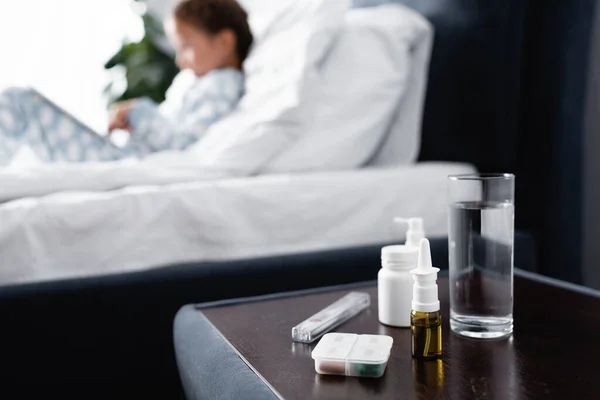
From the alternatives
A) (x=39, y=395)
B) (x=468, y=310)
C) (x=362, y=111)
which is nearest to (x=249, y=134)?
(x=362, y=111)

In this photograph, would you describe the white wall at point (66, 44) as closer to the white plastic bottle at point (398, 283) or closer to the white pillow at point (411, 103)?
the white pillow at point (411, 103)

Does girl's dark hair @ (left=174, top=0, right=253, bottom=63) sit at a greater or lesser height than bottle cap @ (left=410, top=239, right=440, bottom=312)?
greater

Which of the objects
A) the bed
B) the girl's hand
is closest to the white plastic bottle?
the bed

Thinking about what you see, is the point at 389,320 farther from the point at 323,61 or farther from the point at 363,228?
the point at 323,61

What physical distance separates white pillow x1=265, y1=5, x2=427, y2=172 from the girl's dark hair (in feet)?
1.48

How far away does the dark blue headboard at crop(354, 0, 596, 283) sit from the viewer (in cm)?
128

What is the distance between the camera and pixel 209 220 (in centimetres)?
108

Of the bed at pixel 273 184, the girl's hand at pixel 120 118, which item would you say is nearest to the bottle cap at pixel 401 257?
the bed at pixel 273 184

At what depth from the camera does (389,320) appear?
690 mm

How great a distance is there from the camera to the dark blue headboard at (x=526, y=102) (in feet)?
4.19

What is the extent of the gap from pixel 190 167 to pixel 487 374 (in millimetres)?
789

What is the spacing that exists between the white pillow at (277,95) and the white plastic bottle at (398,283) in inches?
24.0

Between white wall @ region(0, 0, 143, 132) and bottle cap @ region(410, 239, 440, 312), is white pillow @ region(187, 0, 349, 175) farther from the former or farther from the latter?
white wall @ region(0, 0, 143, 132)

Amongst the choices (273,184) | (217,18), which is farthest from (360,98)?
(217,18)
